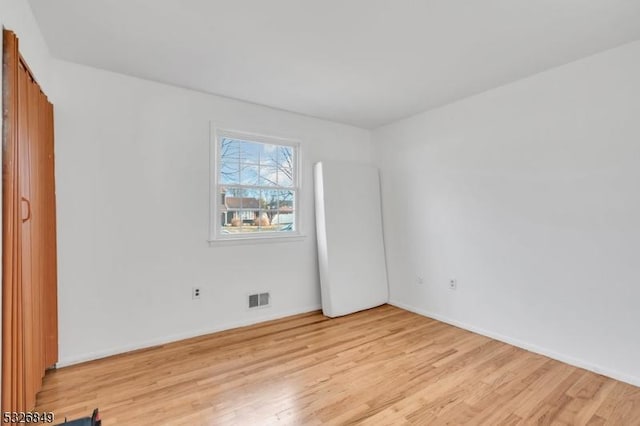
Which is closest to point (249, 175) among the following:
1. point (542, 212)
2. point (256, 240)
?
point (256, 240)

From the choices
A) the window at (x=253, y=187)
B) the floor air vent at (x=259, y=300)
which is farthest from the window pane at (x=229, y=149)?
the floor air vent at (x=259, y=300)

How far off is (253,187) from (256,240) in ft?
2.01

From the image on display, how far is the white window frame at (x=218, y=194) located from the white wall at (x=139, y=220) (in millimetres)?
66

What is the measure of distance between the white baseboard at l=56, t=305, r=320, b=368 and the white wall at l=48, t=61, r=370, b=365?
0.03 ft

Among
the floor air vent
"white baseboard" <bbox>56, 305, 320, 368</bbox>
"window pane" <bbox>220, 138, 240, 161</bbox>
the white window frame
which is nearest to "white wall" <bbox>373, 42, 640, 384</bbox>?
the white window frame

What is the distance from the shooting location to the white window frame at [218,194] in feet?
10.4

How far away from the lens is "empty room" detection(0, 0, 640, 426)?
74.2 inches

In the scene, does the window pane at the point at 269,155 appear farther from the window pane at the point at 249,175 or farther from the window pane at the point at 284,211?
the window pane at the point at 284,211

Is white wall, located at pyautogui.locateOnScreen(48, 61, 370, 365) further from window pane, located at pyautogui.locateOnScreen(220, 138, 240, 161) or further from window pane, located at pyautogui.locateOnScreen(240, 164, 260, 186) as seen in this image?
window pane, located at pyautogui.locateOnScreen(240, 164, 260, 186)

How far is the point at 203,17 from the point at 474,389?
10.2 feet

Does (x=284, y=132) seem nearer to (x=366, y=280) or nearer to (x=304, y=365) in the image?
(x=366, y=280)

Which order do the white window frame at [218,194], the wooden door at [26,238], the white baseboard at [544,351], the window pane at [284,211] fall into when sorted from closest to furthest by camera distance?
the wooden door at [26,238]
the white baseboard at [544,351]
the white window frame at [218,194]
the window pane at [284,211]

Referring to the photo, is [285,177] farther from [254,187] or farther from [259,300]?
[259,300]

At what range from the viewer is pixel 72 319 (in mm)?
2490
